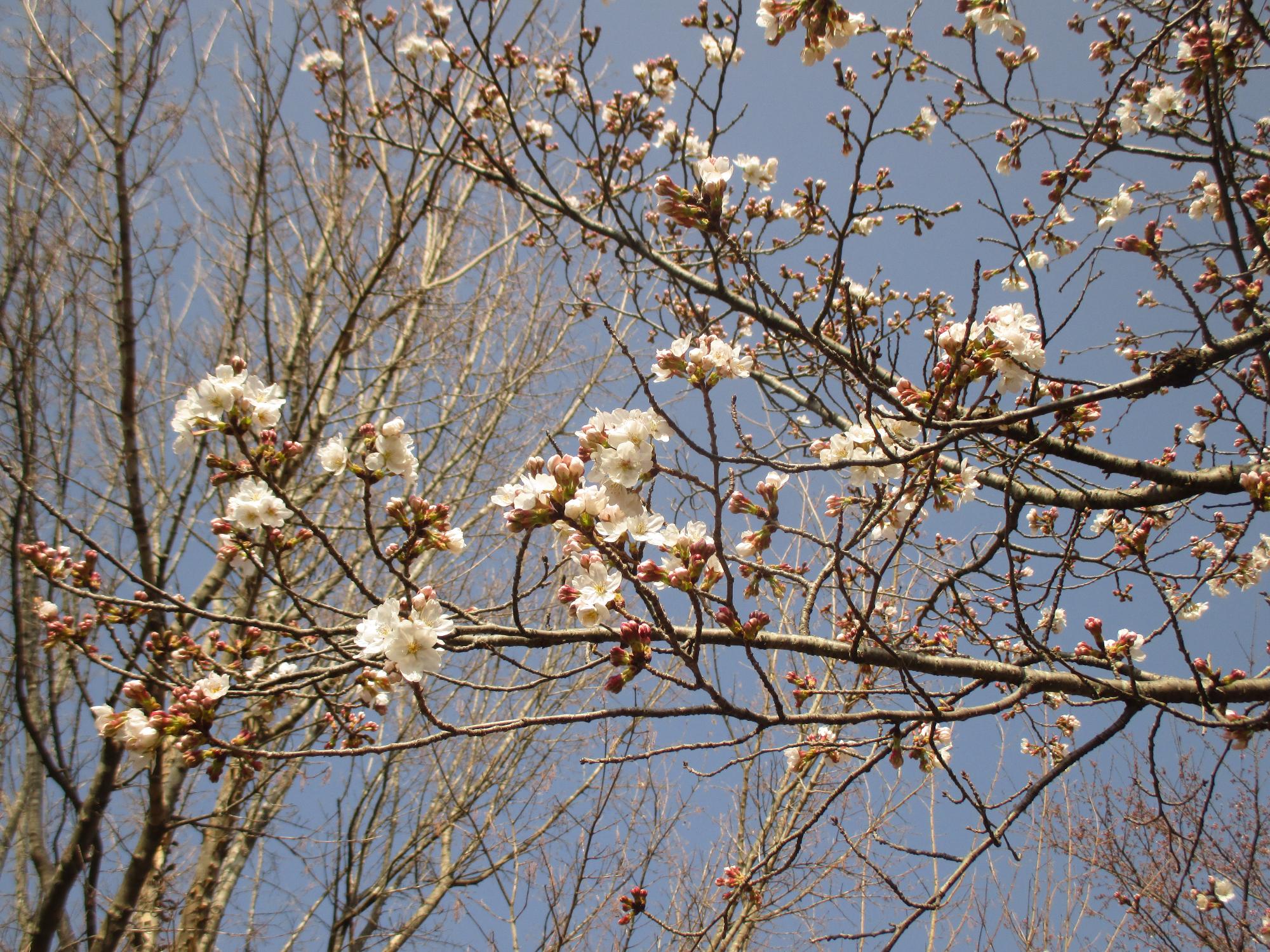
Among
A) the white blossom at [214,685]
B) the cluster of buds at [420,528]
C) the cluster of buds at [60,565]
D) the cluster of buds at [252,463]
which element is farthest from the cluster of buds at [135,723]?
the cluster of buds at [420,528]

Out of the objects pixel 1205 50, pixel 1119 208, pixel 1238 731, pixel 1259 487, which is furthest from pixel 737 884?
pixel 1119 208

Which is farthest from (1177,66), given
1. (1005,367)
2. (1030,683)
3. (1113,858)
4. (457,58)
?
(1113,858)

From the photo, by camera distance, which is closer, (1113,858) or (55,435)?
(55,435)

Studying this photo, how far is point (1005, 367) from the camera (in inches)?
75.5

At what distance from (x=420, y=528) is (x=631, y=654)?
0.67 m

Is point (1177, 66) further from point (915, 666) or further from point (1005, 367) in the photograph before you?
point (915, 666)

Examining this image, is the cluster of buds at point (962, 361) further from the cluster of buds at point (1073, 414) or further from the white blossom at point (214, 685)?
the white blossom at point (214, 685)

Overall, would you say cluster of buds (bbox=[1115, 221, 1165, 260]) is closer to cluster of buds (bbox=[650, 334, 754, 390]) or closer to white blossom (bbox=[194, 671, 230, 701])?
cluster of buds (bbox=[650, 334, 754, 390])

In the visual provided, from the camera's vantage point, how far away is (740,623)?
1.66m

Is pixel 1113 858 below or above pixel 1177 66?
below

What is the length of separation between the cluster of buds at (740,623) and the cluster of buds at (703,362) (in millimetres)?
537

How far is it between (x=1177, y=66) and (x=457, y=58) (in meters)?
3.06

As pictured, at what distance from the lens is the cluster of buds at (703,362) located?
1.73 meters

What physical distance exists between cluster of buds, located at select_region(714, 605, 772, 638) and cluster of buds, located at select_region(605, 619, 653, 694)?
0.63 feet
